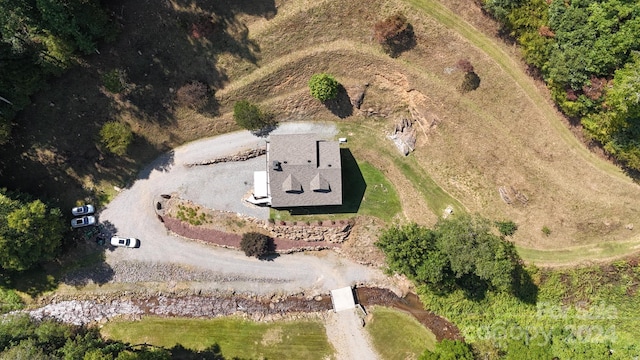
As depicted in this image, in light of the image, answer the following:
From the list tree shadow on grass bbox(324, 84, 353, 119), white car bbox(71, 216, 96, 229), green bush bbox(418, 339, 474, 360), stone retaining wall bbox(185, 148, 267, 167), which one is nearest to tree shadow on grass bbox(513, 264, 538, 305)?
green bush bbox(418, 339, 474, 360)

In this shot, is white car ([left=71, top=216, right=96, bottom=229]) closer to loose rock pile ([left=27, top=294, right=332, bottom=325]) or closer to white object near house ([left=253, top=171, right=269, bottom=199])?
loose rock pile ([left=27, top=294, right=332, bottom=325])

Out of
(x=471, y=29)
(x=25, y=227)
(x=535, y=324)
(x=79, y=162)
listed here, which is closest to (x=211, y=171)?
(x=79, y=162)

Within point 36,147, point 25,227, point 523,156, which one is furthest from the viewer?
point 36,147

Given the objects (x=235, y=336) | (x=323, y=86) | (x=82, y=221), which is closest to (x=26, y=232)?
(x=82, y=221)

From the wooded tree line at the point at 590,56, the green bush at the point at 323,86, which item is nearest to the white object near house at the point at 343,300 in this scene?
the green bush at the point at 323,86

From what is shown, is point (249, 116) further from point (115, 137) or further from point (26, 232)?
point (26, 232)

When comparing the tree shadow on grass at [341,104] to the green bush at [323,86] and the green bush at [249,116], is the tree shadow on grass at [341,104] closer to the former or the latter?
the green bush at [323,86]

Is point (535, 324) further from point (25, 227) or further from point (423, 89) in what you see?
point (25, 227)
